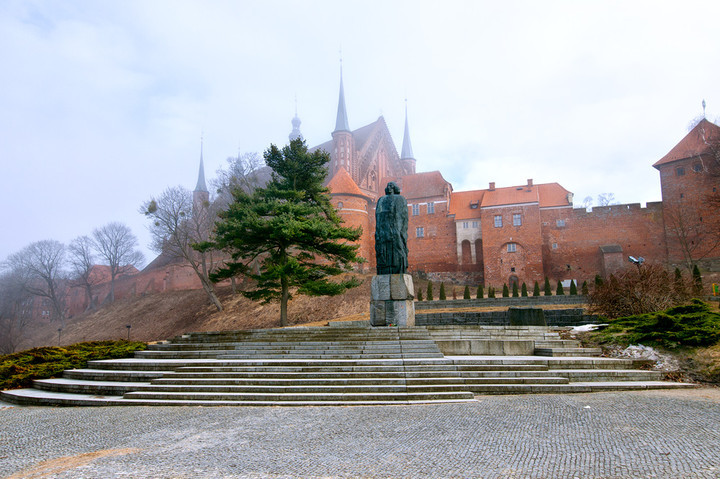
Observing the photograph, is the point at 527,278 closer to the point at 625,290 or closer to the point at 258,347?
the point at 625,290

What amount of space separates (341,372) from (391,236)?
5290 millimetres

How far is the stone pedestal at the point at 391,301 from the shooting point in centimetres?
1321

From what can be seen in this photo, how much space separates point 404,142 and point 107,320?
1699 inches

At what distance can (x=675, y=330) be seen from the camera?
34.0 ft

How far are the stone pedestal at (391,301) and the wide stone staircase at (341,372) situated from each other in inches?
51.0

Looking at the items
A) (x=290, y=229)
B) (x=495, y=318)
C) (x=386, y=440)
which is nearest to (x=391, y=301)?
(x=290, y=229)

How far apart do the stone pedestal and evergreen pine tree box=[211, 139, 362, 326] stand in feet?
22.2

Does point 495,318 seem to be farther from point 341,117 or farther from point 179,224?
point 341,117

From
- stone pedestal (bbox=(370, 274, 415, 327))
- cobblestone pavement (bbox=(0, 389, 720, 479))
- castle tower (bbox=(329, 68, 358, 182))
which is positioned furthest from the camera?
castle tower (bbox=(329, 68, 358, 182))

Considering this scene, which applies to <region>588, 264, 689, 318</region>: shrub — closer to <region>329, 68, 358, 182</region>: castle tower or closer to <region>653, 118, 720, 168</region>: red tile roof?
<region>653, 118, 720, 168</region>: red tile roof

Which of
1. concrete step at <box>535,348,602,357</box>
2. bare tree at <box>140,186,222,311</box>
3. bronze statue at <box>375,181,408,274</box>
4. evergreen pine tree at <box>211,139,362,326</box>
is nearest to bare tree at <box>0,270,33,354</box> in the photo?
bare tree at <box>140,186,222,311</box>

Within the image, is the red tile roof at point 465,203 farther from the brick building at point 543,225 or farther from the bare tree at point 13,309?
the bare tree at point 13,309

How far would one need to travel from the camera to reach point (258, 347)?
11250mm

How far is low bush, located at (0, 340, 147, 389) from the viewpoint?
33.9ft
